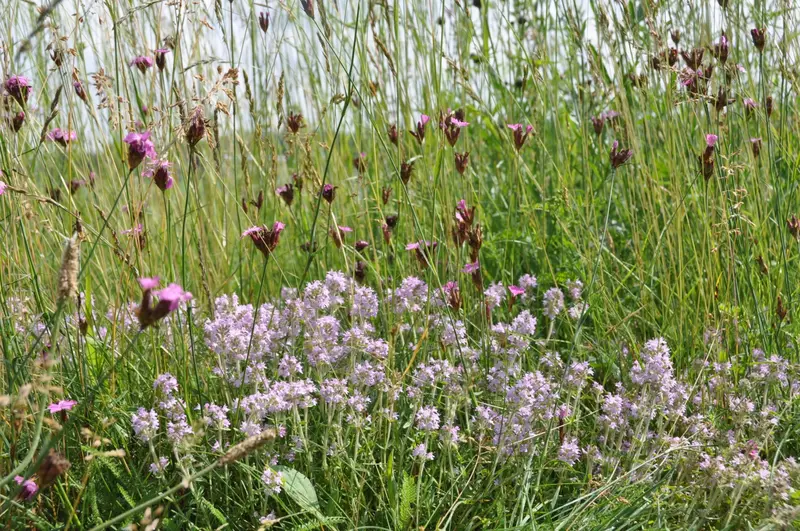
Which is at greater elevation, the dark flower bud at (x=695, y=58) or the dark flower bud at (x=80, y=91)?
the dark flower bud at (x=80, y=91)

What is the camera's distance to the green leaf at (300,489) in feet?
4.54

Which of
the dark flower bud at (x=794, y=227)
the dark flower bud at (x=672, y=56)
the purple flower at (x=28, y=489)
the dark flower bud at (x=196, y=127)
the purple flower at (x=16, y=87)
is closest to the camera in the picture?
the purple flower at (x=28, y=489)

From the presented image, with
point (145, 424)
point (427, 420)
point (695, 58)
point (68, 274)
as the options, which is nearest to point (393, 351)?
point (427, 420)

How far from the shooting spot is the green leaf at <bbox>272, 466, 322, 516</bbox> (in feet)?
4.54

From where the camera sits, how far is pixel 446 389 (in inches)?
65.6

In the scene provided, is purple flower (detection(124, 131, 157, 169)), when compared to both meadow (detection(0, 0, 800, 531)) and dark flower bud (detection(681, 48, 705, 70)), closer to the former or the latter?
meadow (detection(0, 0, 800, 531))

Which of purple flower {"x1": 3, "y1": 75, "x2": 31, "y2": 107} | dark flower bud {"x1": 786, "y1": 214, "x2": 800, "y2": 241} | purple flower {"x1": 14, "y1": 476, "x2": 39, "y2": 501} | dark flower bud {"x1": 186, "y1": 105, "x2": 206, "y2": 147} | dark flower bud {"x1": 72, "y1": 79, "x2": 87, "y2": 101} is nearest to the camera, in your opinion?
purple flower {"x1": 14, "y1": 476, "x2": 39, "y2": 501}

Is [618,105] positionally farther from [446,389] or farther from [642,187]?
[446,389]

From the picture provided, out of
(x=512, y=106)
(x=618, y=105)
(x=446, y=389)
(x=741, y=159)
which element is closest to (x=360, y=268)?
(x=446, y=389)

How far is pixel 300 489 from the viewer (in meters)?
1.42

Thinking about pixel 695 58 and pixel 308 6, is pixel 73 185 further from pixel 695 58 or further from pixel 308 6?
pixel 695 58

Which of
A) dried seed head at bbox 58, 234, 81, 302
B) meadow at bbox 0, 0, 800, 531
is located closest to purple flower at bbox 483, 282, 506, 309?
meadow at bbox 0, 0, 800, 531

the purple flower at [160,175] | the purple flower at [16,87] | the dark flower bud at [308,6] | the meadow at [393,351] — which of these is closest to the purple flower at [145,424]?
the meadow at [393,351]

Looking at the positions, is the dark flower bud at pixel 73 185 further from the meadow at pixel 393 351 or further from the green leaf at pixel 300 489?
the green leaf at pixel 300 489
